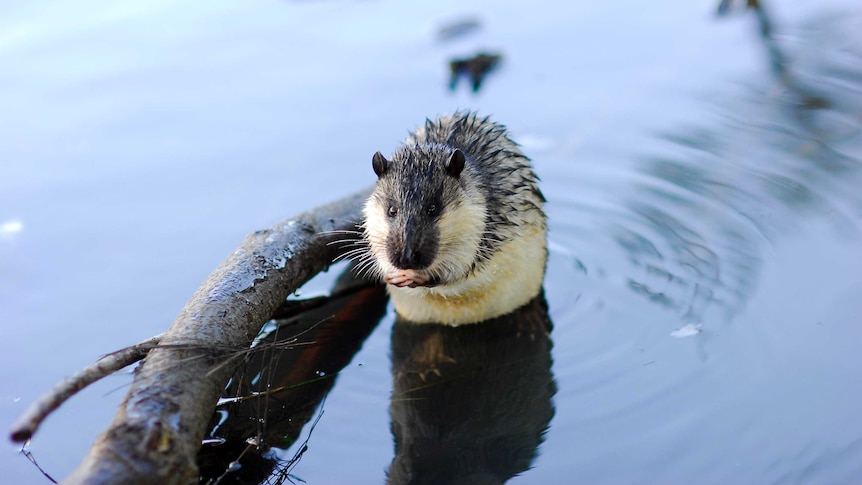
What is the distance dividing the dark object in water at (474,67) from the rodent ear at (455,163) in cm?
363

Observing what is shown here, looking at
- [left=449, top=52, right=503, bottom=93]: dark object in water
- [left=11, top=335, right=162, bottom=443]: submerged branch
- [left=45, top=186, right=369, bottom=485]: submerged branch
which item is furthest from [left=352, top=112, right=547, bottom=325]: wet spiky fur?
[left=449, top=52, right=503, bottom=93]: dark object in water

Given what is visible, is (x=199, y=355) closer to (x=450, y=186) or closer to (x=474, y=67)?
(x=450, y=186)

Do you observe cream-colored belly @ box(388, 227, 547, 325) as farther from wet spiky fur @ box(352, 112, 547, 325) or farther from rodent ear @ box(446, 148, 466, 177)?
rodent ear @ box(446, 148, 466, 177)

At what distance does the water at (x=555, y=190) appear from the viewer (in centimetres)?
511

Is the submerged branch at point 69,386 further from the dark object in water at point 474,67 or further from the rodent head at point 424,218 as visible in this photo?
the dark object in water at point 474,67

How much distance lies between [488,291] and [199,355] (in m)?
2.14

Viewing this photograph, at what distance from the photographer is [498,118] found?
8.49 meters

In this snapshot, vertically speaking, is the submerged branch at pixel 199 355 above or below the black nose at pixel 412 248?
below

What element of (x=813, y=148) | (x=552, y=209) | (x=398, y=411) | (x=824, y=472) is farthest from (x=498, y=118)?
(x=824, y=472)

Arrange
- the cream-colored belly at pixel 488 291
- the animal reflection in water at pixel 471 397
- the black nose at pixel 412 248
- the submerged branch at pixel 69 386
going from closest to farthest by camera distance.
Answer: the submerged branch at pixel 69 386 < the animal reflection in water at pixel 471 397 < the black nose at pixel 412 248 < the cream-colored belly at pixel 488 291

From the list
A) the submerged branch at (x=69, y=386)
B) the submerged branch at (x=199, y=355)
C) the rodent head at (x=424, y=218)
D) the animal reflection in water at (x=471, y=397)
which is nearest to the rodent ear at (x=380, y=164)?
the rodent head at (x=424, y=218)

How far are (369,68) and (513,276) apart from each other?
13.1 feet

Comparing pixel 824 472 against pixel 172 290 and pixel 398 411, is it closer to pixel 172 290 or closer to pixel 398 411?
pixel 398 411

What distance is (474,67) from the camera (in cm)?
941
